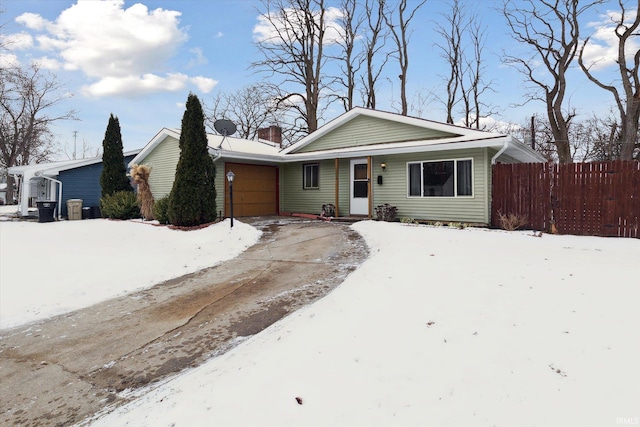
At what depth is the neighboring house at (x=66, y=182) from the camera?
1652 cm

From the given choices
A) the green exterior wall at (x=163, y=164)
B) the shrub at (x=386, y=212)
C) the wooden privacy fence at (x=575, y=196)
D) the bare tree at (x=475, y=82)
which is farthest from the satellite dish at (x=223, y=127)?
the bare tree at (x=475, y=82)

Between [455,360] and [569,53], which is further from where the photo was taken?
[569,53]

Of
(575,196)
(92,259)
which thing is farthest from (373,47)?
(92,259)

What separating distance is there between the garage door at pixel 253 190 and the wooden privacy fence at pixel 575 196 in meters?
8.44

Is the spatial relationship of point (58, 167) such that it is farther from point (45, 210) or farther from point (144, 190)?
point (144, 190)

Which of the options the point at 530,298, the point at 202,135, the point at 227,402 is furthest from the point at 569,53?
the point at 227,402

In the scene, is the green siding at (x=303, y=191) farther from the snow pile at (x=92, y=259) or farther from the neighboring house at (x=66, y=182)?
the neighboring house at (x=66, y=182)

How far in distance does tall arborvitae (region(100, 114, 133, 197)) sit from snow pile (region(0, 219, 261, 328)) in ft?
11.1

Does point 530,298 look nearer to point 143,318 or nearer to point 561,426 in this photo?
point 561,426

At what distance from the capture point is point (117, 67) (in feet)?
61.5

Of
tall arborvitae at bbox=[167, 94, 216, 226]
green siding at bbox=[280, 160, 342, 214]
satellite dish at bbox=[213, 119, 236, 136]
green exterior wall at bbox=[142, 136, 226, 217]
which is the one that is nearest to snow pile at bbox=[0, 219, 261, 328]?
tall arborvitae at bbox=[167, 94, 216, 226]

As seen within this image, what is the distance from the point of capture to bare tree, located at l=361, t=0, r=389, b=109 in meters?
23.7

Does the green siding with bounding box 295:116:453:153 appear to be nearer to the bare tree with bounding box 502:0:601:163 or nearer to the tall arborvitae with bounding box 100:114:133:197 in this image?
the tall arborvitae with bounding box 100:114:133:197

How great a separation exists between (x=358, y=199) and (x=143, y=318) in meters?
9.25
